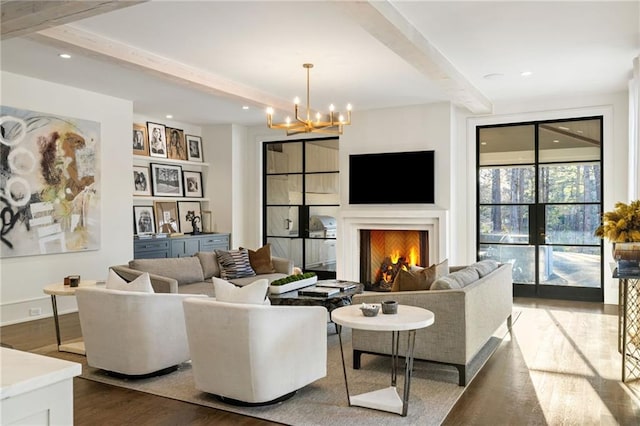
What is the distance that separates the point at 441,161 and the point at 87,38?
4.77m

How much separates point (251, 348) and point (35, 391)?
1.90 meters

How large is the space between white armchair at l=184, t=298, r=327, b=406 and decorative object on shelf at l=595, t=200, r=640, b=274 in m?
2.23

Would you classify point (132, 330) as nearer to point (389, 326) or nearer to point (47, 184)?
point (389, 326)

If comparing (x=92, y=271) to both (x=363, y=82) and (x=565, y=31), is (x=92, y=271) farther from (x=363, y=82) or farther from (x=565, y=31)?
(x=565, y=31)

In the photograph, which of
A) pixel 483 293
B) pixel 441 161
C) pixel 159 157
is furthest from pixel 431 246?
pixel 159 157

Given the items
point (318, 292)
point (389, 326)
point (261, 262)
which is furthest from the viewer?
point (261, 262)

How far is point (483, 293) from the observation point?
13.3 feet

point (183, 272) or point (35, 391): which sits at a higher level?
point (35, 391)

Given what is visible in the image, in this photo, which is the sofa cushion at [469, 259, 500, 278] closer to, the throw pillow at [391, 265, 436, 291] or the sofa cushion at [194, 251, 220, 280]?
the throw pillow at [391, 265, 436, 291]

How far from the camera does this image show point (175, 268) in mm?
5527

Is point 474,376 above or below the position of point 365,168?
below

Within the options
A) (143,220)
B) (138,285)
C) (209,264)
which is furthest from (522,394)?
(143,220)

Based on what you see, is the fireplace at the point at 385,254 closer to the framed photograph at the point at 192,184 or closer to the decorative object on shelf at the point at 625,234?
the framed photograph at the point at 192,184

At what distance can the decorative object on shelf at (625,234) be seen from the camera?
12.0 feet
